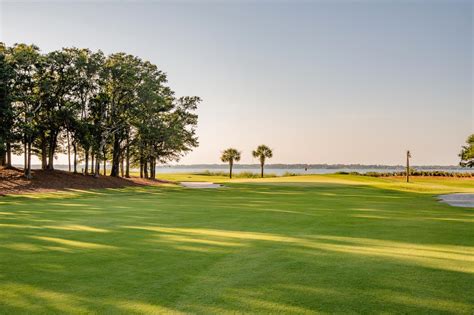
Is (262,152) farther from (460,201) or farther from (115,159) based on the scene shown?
(460,201)

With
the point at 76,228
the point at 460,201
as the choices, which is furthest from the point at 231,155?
the point at 76,228

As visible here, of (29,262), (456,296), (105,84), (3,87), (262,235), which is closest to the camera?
(456,296)

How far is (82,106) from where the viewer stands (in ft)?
155

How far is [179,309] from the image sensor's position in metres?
4.99

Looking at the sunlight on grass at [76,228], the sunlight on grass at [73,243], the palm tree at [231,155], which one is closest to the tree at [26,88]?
the sunlight on grass at [76,228]

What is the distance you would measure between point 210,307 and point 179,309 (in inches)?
16.4

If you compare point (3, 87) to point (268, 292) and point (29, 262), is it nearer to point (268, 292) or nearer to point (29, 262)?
point (29, 262)

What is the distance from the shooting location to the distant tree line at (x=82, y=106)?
37594 mm

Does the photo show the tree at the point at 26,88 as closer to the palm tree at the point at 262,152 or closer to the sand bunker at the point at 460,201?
the sand bunker at the point at 460,201

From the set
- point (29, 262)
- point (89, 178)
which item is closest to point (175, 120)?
point (89, 178)

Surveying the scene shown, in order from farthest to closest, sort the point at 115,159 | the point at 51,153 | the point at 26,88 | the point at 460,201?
the point at 115,159 < the point at 51,153 < the point at 26,88 < the point at 460,201

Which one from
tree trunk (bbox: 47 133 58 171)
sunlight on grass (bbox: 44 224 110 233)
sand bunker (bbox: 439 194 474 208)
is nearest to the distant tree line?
tree trunk (bbox: 47 133 58 171)

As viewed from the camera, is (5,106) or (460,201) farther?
(5,106)

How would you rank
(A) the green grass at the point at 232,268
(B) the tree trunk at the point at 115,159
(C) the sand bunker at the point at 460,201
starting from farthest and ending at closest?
(B) the tree trunk at the point at 115,159 → (C) the sand bunker at the point at 460,201 → (A) the green grass at the point at 232,268
